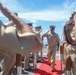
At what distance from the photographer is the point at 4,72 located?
224cm

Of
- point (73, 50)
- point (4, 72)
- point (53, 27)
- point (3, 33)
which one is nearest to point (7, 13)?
point (3, 33)

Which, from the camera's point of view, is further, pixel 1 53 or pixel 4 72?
pixel 4 72

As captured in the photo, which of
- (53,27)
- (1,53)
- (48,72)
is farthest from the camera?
(53,27)

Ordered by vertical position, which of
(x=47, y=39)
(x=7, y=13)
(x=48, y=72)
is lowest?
(x=48, y=72)

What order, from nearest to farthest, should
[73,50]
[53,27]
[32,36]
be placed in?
[32,36], [73,50], [53,27]

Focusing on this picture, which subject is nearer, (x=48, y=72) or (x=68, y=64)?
(x=68, y=64)

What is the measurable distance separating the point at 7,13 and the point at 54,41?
9.26m

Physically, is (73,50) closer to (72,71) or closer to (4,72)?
(72,71)

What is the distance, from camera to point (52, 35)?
10672 mm

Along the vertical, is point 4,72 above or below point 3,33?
below

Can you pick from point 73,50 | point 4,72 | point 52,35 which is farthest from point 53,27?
point 4,72

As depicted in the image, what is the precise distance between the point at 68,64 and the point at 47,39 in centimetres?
647

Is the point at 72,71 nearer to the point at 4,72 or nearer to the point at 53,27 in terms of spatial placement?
the point at 4,72

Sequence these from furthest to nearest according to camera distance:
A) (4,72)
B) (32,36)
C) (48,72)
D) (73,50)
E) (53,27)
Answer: (53,27), (48,72), (73,50), (4,72), (32,36)
